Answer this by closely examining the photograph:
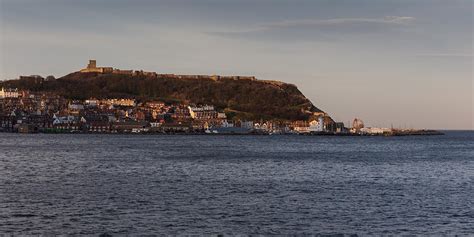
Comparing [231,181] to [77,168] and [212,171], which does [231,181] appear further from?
[77,168]

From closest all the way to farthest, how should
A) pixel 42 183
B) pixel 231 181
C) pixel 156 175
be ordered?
1. pixel 42 183
2. pixel 231 181
3. pixel 156 175

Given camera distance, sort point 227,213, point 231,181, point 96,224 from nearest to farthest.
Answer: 1. point 96,224
2. point 227,213
3. point 231,181

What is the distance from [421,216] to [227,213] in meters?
8.08

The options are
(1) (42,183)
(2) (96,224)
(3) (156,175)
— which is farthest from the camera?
(3) (156,175)

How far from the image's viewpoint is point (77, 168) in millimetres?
52062

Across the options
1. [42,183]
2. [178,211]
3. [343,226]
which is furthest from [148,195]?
[343,226]

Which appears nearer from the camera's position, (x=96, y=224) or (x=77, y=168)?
(x=96, y=224)

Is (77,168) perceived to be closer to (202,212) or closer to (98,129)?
(202,212)

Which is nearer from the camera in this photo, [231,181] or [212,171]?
[231,181]

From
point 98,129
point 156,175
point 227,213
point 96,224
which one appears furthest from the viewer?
point 98,129

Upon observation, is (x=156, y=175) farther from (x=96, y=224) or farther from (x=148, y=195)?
(x=96, y=224)

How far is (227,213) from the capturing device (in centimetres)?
2903

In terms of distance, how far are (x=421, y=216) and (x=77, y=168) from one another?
29683 mm

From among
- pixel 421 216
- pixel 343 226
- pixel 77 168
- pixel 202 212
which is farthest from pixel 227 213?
pixel 77 168
